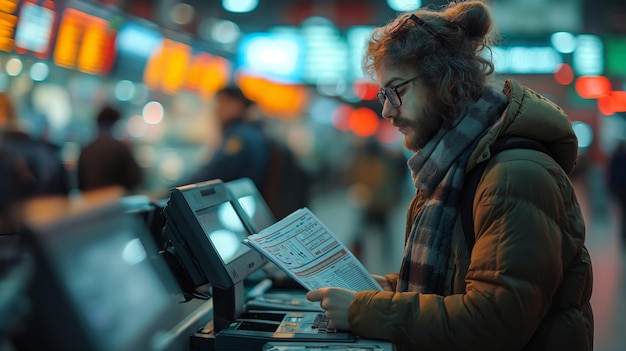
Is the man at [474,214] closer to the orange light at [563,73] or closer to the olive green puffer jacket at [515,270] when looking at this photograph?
the olive green puffer jacket at [515,270]

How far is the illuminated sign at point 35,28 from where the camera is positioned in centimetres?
414

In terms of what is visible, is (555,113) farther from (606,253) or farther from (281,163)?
(606,253)

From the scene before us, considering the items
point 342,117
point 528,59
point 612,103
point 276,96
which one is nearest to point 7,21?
point 528,59

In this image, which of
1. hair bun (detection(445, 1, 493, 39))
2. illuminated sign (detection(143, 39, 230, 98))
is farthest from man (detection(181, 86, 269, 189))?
illuminated sign (detection(143, 39, 230, 98))

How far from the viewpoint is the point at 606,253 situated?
8297mm

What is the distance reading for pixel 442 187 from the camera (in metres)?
1.64

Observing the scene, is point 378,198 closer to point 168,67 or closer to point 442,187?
point 168,67

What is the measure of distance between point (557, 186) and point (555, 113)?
208mm

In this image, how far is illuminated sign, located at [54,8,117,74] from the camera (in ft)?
15.9

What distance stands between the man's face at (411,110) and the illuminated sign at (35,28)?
316cm

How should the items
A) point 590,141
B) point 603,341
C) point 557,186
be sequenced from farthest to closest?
1. point 590,141
2. point 603,341
3. point 557,186

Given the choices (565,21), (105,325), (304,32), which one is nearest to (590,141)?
(565,21)

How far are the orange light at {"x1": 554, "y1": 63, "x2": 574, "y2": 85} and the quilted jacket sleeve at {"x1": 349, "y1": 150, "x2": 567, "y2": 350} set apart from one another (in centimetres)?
736

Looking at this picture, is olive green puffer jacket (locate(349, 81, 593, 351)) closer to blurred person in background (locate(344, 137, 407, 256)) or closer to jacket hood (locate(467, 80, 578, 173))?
jacket hood (locate(467, 80, 578, 173))
